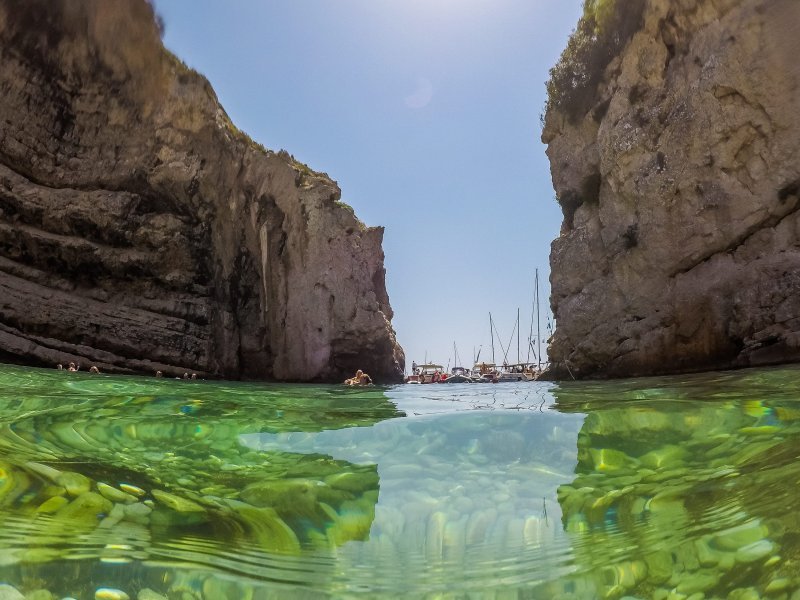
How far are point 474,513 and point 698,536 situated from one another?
75 cm

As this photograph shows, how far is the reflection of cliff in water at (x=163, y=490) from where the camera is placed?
146cm

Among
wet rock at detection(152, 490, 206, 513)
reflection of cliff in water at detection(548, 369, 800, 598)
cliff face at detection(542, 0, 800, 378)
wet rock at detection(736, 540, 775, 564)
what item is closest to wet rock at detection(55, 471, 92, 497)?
wet rock at detection(152, 490, 206, 513)

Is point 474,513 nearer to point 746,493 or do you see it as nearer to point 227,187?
point 746,493

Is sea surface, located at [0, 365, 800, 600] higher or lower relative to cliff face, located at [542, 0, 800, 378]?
lower

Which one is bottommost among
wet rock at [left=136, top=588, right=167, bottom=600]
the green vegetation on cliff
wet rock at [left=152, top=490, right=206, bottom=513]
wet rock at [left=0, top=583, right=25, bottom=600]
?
wet rock at [left=136, top=588, right=167, bottom=600]

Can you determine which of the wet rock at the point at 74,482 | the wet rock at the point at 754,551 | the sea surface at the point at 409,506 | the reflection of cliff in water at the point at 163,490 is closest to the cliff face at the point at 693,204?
the sea surface at the point at 409,506

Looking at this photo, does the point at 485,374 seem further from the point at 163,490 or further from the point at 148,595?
the point at 148,595

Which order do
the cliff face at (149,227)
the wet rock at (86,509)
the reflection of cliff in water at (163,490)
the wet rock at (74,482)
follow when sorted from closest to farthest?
the reflection of cliff in water at (163,490) → the wet rock at (86,509) → the wet rock at (74,482) → the cliff face at (149,227)

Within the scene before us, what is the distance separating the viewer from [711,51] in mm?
10891

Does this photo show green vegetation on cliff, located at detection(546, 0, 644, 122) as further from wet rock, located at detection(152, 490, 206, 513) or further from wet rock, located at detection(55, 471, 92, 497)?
wet rock, located at detection(55, 471, 92, 497)

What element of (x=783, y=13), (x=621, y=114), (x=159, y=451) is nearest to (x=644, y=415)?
(x=159, y=451)

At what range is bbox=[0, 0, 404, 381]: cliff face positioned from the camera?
14.5 metres

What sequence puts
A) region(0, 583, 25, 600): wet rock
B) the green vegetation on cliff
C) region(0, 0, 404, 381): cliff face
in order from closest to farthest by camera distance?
region(0, 583, 25, 600): wet rock → the green vegetation on cliff → region(0, 0, 404, 381): cliff face

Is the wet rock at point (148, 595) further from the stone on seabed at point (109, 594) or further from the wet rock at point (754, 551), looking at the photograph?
the wet rock at point (754, 551)
